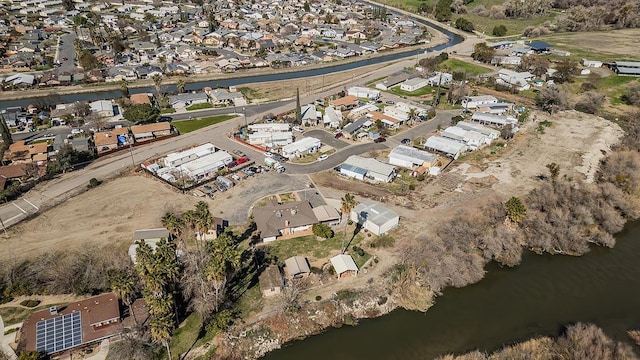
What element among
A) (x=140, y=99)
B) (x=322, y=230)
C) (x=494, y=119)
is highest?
(x=140, y=99)

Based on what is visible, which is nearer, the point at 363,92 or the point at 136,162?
the point at 136,162

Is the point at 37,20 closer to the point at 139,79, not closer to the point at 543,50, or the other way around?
the point at 139,79

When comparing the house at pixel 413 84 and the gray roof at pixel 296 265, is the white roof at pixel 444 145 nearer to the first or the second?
the house at pixel 413 84

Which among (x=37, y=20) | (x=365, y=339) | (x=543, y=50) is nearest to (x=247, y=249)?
(x=365, y=339)

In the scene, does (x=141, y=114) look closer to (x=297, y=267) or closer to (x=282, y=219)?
(x=282, y=219)

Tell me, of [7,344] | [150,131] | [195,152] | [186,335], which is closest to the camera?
[7,344]

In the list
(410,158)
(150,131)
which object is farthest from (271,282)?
(150,131)
